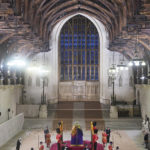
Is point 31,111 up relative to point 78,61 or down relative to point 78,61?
down

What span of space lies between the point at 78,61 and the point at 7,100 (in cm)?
1373

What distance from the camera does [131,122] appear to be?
69.6ft

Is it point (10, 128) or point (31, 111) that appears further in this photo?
point (31, 111)

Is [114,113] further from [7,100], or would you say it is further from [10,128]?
[10,128]

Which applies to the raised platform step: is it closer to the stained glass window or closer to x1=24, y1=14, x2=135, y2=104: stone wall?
x1=24, y1=14, x2=135, y2=104: stone wall

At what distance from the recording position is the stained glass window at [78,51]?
32.2 metres

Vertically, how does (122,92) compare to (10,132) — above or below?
above

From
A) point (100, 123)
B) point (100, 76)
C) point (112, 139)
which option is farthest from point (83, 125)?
point (100, 76)

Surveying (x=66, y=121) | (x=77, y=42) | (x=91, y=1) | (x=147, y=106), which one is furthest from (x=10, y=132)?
(x=77, y=42)

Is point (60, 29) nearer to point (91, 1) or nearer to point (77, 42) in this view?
point (77, 42)

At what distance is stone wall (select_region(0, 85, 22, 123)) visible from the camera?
757 inches

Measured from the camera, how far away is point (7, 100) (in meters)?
20.9

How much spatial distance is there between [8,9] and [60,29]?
20.8 m

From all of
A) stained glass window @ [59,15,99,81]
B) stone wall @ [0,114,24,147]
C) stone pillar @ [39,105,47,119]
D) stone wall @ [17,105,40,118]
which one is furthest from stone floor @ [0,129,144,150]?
A: stained glass window @ [59,15,99,81]
